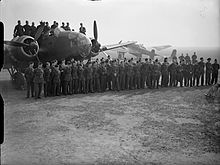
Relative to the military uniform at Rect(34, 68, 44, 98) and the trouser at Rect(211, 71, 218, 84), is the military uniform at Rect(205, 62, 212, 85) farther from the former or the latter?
the military uniform at Rect(34, 68, 44, 98)

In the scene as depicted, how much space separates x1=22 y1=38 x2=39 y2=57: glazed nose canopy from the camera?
473 inches

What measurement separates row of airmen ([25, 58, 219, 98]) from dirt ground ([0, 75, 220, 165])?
76cm

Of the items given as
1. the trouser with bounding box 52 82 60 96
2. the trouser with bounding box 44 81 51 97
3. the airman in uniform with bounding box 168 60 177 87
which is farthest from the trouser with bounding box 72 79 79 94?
the airman in uniform with bounding box 168 60 177 87

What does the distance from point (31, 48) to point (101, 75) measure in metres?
3.55

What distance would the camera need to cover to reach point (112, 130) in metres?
6.53

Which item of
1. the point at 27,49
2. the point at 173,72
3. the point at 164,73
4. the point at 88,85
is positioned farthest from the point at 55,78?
the point at 173,72

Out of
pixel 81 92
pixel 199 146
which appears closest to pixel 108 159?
pixel 199 146

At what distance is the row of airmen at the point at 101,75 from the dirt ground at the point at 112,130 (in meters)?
0.76

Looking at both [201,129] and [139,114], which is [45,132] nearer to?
[139,114]

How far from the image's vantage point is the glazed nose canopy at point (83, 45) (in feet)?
43.2

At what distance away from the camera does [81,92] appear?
1184 cm

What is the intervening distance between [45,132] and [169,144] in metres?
2.96

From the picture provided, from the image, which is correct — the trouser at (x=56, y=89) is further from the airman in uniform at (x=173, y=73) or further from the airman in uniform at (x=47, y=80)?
the airman in uniform at (x=173, y=73)

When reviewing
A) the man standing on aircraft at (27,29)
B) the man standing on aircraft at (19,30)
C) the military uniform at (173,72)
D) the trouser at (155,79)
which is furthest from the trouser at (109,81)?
the man standing on aircraft at (19,30)
